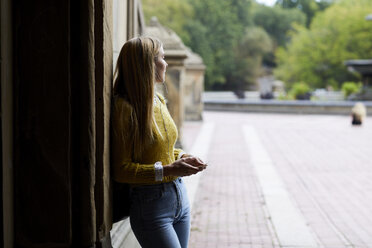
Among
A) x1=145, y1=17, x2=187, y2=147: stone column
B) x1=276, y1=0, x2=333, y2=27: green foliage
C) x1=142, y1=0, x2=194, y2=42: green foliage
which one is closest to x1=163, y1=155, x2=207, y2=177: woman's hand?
x1=145, y1=17, x2=187, y2=147: stone column

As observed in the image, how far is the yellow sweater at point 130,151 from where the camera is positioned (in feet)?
8.00

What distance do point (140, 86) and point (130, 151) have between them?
30cm

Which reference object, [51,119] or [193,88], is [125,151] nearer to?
[51,119]

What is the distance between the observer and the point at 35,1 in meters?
2.23

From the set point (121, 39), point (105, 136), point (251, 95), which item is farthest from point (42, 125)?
point (251, 95)

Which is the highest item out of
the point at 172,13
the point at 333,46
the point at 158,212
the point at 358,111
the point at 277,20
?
the point at 277,20

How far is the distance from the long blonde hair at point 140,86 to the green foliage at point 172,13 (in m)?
46.0

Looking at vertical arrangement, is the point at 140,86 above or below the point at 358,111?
above

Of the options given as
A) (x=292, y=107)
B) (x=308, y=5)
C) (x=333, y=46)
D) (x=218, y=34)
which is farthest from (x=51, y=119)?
(x=308, y=5)

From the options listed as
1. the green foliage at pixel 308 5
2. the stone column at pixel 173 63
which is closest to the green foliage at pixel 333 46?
the stone column at pixel 173 63

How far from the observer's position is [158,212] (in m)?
2.48

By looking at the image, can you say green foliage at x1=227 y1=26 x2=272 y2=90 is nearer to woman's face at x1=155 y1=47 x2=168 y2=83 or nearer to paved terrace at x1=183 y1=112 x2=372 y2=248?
paved terrace at x1=183 y1=112 x2=372 y2=248

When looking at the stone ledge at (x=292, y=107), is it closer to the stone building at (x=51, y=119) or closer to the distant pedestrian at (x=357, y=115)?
the distant pedestrian at (x=357, y=115)

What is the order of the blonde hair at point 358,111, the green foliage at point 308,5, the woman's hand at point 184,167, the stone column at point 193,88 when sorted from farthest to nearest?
the green foliage at point 308,5 → the stone column at point 193,88 → the blonde hair at point 358,111 → the woman's hand at point 184,167
